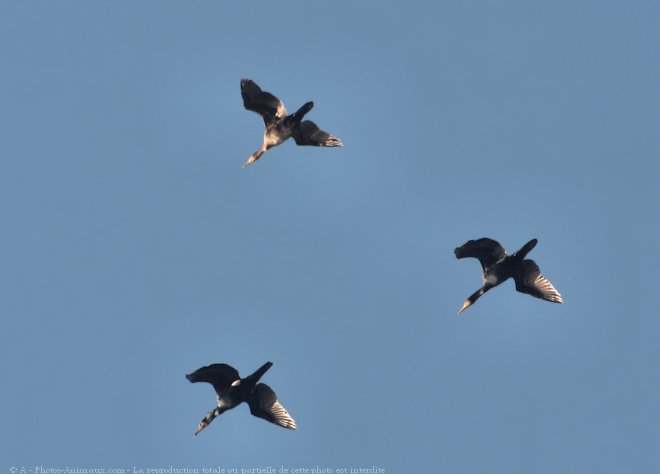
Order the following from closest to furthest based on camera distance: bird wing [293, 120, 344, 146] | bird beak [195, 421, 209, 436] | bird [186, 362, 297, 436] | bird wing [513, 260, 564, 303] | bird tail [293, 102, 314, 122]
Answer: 1. bird [186, 362, 297, 436]
2. bird tail [293, 102, 314, 122]
3. bird wing [513, 260, 564, 303]
4. bird beak [195, 421, 209, 436]
5. bird wing [293, 120, 344, 146]

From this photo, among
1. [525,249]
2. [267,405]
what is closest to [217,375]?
[267,405]

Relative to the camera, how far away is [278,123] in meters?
76.6

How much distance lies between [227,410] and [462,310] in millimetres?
15135

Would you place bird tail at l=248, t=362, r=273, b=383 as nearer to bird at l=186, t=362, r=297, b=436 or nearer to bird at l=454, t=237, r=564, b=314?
bird at l=186, t=362, r=297, b=436

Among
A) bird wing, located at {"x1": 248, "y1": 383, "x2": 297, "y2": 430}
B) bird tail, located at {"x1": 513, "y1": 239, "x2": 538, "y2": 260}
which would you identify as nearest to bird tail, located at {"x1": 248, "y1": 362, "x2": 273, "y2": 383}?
bird wing, located at {"x1": 248, "y1": 383, "x2": 297, "y2": 430}

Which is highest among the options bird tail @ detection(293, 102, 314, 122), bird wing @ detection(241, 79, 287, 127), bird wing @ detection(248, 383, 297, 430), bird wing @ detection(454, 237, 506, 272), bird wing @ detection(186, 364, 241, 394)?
bird wing @ detection(241, 79, 287, 127)

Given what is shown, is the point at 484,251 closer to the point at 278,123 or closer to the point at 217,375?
the point at 278,123

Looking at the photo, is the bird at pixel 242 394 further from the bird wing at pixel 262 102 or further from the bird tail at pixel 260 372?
the bird wing at pixel 262 102

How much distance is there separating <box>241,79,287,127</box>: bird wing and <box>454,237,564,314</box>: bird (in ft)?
44.0

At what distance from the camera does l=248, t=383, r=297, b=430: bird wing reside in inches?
2886

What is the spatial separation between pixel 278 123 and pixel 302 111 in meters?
3.10

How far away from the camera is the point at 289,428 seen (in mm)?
72875

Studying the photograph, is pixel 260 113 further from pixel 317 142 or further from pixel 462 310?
pixel 462 310

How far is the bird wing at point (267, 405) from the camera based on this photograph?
73312 mm
